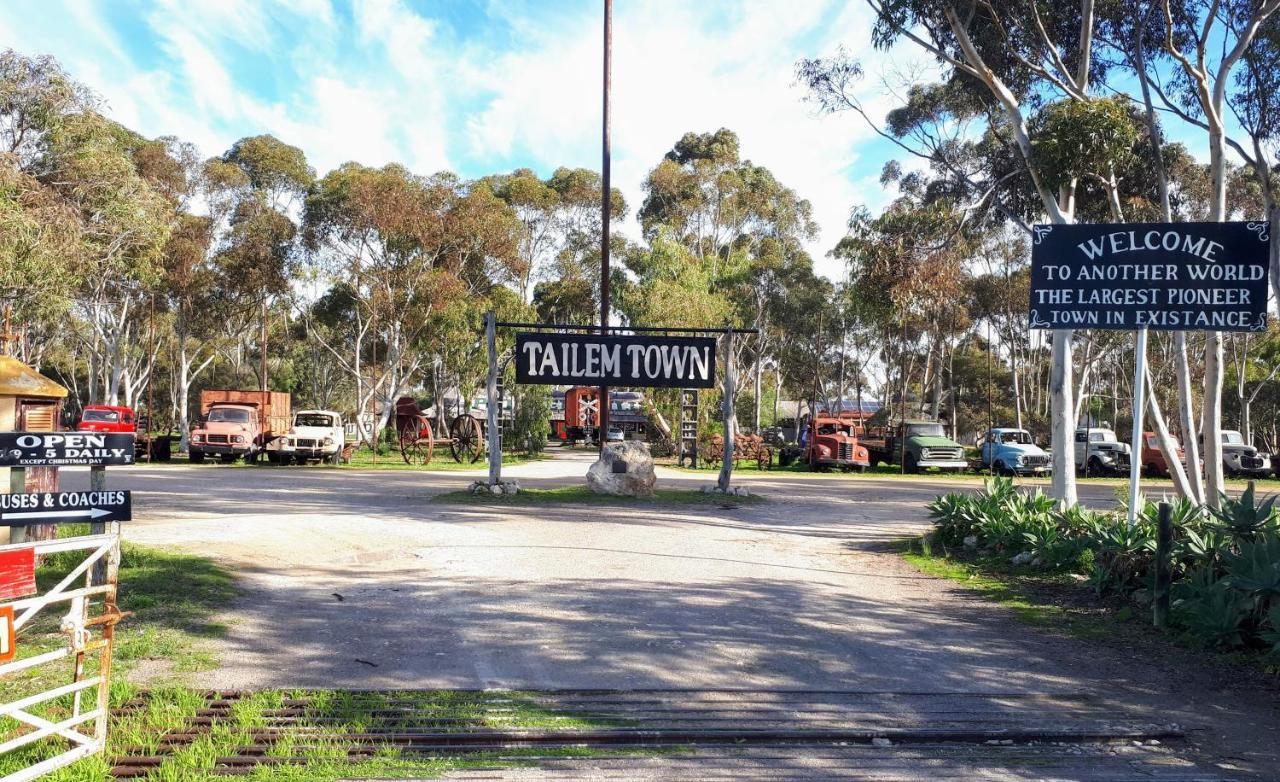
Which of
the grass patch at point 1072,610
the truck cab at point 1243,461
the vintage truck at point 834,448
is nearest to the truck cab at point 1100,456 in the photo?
the truck cab at point 1243,461

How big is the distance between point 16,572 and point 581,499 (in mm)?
12913

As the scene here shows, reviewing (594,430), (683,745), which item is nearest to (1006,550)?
(683,745)

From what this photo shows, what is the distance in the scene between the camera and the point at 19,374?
8.79m

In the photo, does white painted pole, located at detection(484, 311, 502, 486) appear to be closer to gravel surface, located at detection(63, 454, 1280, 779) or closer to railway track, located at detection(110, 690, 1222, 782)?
gravel surface, located at detection(63, 454, 1280, 779)

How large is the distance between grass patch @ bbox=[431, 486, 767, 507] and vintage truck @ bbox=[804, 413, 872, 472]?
13724 mm

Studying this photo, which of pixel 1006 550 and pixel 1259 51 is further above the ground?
pixel 1259 51

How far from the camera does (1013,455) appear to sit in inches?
1164

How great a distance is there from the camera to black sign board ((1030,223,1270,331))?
8914mm

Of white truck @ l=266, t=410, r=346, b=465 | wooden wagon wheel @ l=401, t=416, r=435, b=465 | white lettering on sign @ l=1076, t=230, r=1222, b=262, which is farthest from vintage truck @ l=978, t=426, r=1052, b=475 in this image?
white truck @ l=266, t=410, r=346, b=465

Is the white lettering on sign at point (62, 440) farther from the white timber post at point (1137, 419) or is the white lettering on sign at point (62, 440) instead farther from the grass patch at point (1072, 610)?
the white timber post at point (1137, 419)

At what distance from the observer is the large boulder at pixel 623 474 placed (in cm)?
1711

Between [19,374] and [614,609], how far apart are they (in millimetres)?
6427

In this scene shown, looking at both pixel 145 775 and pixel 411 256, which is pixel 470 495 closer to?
pixel 145 775

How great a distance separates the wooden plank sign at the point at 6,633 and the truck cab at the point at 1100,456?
32925 millimetres
